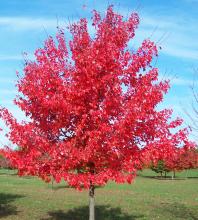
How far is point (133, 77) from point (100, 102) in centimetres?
128

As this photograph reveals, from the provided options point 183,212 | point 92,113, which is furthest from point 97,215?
point 92,113

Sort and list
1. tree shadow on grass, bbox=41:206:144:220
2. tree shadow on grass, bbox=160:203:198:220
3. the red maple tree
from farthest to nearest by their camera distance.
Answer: tree shadow on grass, bbox=160:203:198:220 → tree shadow on grass, bbox=41:206:144:220 → the red maple tree

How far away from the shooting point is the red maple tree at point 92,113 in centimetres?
1195

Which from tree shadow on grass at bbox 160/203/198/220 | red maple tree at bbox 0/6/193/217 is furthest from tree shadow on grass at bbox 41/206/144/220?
red maple tree at bbox 0/6/193/217

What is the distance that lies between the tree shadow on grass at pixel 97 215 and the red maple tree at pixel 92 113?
26.0 ft

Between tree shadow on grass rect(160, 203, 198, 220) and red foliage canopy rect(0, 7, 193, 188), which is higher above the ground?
red foliage canopy rect(0, 7, 193, 188)

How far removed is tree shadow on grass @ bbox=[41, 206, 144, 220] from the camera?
20172 millimetres

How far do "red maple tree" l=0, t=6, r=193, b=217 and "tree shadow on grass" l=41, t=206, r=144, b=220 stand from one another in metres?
7.93

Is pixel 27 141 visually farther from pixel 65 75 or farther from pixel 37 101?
pixel 65 75

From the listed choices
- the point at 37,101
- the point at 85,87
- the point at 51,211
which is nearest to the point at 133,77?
the point at 85,87

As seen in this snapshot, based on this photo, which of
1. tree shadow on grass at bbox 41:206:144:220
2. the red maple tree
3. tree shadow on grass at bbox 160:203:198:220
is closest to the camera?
the red maple tree

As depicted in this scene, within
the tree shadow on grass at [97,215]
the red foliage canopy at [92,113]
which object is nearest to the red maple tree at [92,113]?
the red foliage canopy at [92,113]

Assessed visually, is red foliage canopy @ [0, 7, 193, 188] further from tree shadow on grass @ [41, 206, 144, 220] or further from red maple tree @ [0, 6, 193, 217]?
tree shadow on grass @ [41, 206, 144, 220]

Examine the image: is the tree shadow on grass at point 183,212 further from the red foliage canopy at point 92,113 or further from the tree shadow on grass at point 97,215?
the red foliage canopy at point 92,113
